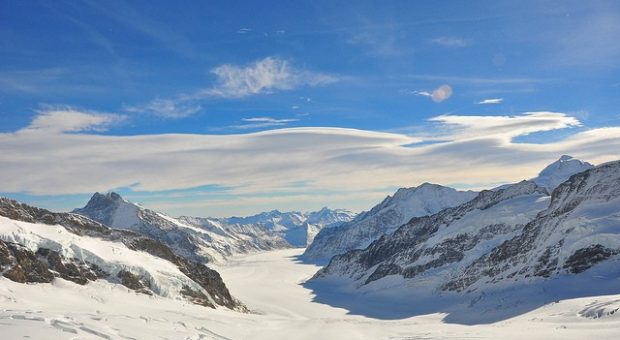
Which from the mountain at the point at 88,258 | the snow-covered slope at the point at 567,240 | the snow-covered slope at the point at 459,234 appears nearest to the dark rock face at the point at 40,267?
the mountain at the point at 88,258

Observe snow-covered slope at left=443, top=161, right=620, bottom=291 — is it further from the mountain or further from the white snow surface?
the white snow surface

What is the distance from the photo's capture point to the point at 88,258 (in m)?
47.8

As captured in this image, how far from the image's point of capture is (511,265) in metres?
79.6

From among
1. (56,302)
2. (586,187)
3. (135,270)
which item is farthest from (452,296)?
(56,302)

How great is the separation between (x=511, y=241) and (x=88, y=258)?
2751 inches

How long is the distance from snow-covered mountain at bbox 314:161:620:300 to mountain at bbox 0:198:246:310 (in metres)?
45.3

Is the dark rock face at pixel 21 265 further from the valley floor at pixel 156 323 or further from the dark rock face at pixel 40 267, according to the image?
the valley floor at pixel 156 323

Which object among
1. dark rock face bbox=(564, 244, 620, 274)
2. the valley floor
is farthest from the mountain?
dark rock face bbox=(564, 244, 620, 274)

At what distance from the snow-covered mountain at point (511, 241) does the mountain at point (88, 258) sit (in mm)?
45333

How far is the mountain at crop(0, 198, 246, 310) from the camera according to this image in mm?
42625

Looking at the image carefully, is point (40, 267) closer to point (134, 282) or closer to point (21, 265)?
point (21, 265)

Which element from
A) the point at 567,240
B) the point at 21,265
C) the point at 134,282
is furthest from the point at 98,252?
the point at 567,240

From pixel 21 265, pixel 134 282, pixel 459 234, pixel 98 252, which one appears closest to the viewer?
pixel 21 265

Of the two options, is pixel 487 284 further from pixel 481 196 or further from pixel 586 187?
pixel 481 196
